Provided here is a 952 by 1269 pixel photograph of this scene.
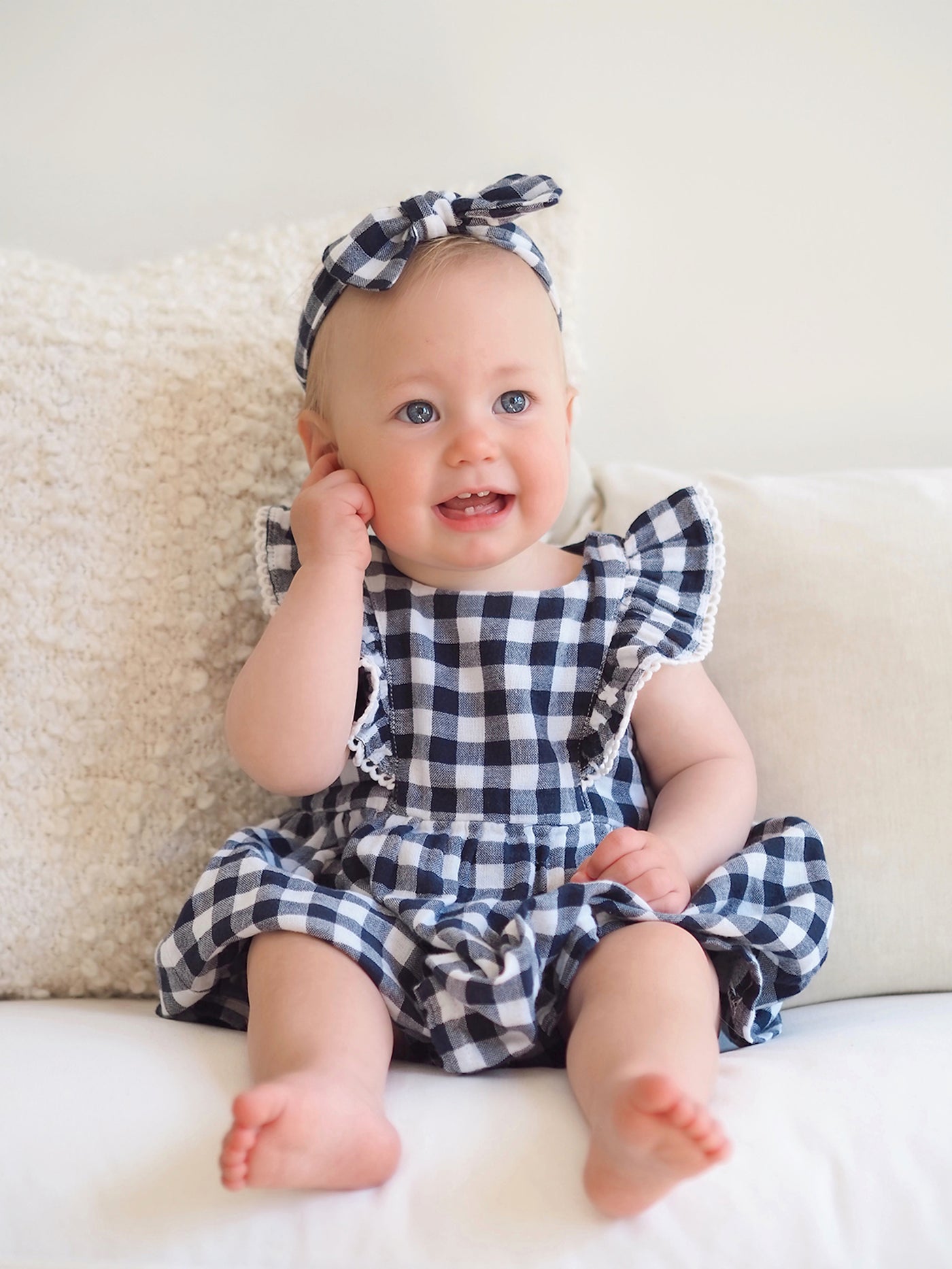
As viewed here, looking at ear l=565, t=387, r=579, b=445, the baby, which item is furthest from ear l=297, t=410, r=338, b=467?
ear l=565, t=387, r=579, b=445

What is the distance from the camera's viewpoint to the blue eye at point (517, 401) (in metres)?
0.97

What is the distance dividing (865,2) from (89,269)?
3.28 feet

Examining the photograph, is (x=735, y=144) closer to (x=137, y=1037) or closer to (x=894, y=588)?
(x=894, y=588)

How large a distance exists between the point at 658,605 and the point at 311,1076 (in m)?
0.53

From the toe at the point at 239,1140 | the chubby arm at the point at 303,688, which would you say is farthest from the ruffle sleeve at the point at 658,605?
the toe at the point at 239,1140

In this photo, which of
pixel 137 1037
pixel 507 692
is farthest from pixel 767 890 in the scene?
pixel 137 1037

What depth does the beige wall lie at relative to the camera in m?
1.35

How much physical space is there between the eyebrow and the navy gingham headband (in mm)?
84

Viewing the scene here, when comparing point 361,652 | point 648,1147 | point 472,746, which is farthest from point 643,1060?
point 361,652

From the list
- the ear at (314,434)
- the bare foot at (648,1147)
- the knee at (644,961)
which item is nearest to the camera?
the bare foot at (648,1147)

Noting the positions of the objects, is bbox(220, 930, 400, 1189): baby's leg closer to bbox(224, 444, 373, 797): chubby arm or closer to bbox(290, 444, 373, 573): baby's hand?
bbox(224, 444, 373, 797): chubby arm

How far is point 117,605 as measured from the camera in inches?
41.2

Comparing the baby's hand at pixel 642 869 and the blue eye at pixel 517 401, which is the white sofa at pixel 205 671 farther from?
the blue eye at pixel 517 401

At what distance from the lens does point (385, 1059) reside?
81 cm
